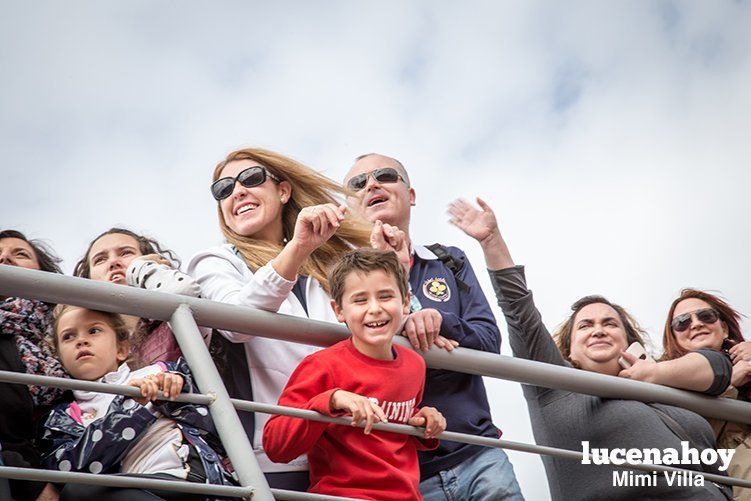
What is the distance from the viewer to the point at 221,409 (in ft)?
8.36

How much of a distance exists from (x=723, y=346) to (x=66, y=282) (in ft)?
10.8

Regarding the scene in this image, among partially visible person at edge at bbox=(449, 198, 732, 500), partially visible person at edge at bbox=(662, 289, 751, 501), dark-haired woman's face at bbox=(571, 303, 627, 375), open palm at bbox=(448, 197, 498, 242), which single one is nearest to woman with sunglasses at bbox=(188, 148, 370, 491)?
open palm at bbox=(448, 197, 498, 242)

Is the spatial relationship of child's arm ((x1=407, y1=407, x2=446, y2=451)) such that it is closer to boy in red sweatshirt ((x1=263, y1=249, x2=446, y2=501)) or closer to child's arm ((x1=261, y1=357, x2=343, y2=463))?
boy in red sweatshirt ((x1=263, y1=249, x2=446, y2=501))

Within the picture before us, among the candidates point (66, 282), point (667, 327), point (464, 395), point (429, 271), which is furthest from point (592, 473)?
point (66, 282)

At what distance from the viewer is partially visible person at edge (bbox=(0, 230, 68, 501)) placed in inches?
109

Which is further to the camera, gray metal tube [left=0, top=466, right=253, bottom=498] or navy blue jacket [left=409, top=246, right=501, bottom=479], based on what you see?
Result: navy blue jacket [left=409, top=246, right=501, bottom=479]

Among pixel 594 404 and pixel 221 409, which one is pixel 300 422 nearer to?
pixel 221 409

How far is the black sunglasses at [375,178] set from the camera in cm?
425

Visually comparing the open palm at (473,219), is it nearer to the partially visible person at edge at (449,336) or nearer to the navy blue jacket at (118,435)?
the partially visible person at edge at (449,336)

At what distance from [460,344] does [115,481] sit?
1549 millimetres

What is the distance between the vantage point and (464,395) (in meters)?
3.56

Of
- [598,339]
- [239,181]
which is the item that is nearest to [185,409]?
[239,181]

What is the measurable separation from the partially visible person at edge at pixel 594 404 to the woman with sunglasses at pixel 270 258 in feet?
1.94

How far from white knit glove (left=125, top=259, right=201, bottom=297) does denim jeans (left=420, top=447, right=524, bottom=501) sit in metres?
0.98
